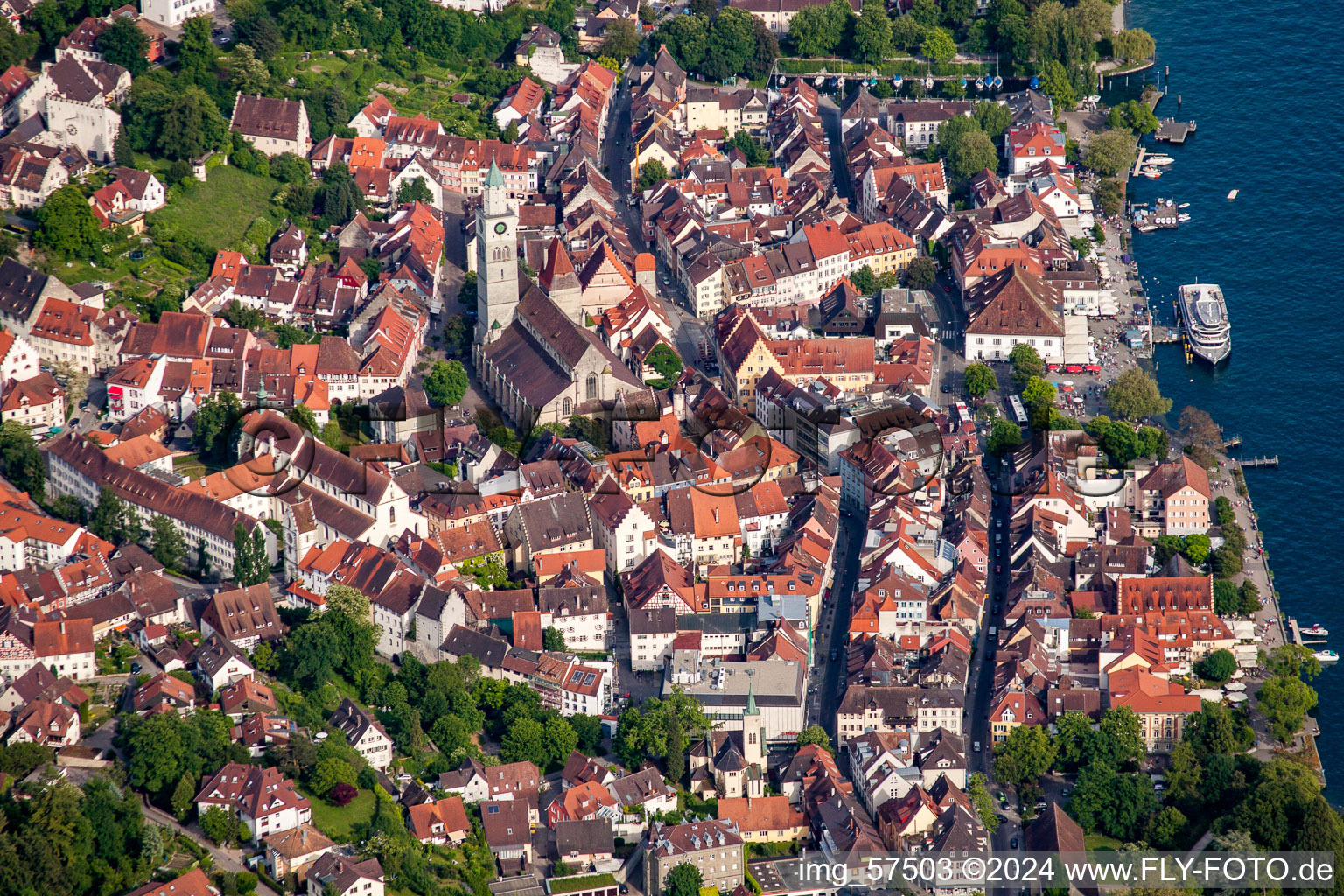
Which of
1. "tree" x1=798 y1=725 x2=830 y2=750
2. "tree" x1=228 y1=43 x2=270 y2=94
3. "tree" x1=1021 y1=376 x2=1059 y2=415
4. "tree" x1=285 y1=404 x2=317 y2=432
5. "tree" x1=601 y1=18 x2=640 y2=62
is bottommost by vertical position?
"tree" x1=798 y1=725 x2=830 y2=750

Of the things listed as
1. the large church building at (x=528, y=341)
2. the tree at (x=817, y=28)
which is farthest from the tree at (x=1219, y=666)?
the tree at (x=817, y=28)

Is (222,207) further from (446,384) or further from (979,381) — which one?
(979,381)

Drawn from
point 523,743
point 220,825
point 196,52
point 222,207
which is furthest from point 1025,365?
point 196,52

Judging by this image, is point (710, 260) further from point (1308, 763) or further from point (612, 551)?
point (1308, 763)

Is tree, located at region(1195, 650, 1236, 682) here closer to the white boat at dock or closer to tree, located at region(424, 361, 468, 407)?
the white boat at dock

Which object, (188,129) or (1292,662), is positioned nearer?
(1292,662)

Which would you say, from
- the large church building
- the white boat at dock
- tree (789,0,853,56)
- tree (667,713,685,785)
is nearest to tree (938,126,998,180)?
the white boat at dock
